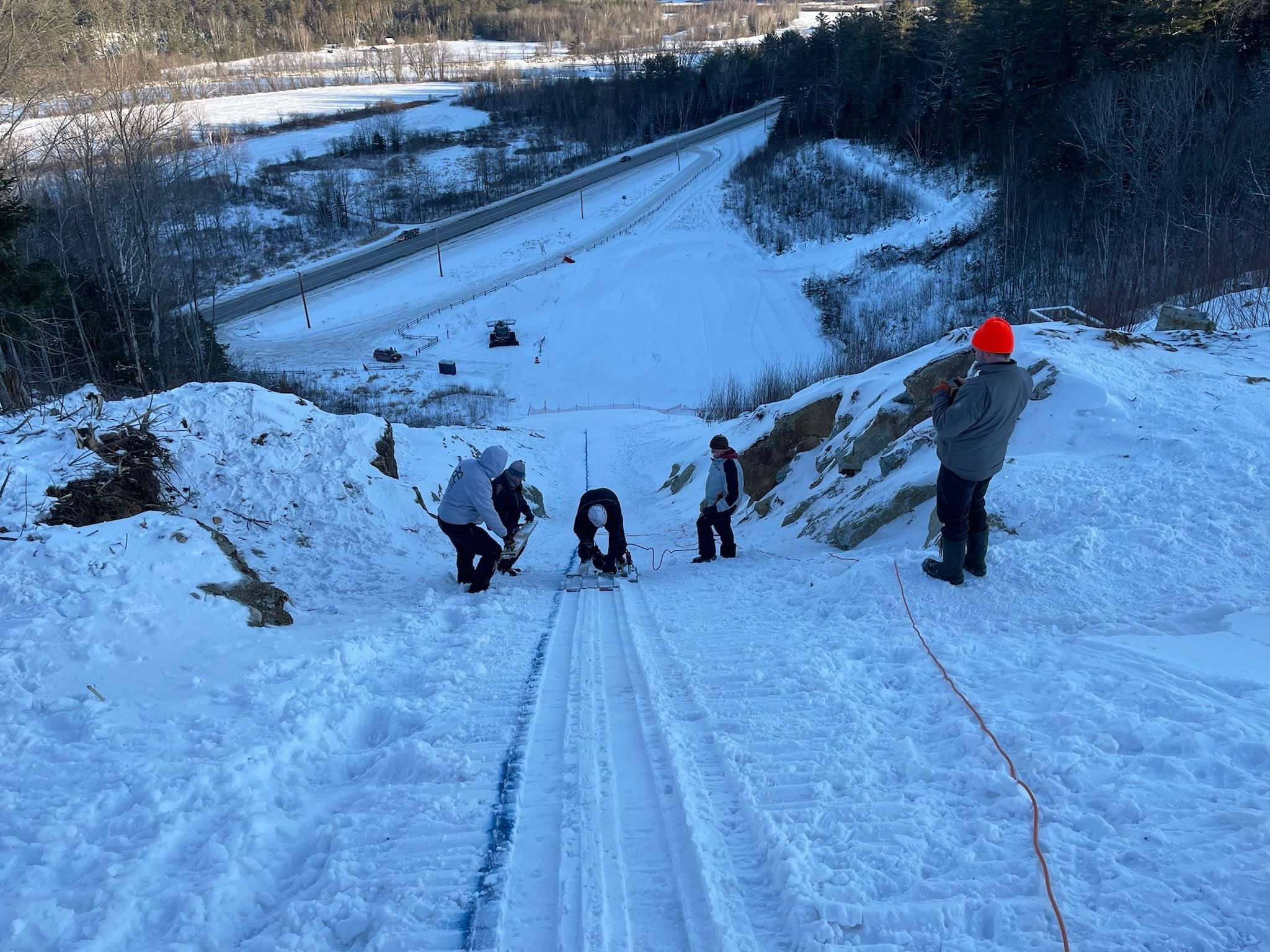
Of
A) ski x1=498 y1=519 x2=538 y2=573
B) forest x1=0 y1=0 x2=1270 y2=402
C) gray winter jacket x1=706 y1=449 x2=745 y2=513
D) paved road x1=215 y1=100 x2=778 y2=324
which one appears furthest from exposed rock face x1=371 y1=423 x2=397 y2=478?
paved road x1=215 y1=100 x2=778 y2=324

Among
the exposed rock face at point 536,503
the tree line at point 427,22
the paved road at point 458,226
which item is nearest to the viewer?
the exposed rock face at point 536,503

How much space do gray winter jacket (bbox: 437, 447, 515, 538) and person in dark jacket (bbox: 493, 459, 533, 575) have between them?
0.48 meters

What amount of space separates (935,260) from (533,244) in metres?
30.3

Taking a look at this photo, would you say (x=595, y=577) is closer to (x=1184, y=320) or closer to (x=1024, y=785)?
(x=1024, y=785)

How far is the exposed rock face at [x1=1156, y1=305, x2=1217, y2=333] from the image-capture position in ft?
35.5

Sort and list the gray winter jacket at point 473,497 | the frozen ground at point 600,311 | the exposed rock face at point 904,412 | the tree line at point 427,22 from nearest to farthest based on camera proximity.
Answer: the gray winter jacket at point 473,497
the exposed rock face at point 904,412
the frozen ground at point 600,311
the tree line at point 427,22

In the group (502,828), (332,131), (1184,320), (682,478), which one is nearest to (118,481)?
(502,828)

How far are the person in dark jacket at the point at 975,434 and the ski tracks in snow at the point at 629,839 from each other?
2.60 m

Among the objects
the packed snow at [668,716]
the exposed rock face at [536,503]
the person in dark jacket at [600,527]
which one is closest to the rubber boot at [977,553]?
the packed snow at [668,716]

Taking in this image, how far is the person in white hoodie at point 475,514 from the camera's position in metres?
7.46

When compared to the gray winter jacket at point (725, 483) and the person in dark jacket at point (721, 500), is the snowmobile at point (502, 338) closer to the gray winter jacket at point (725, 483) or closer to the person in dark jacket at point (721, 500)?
the person in dark jacket at point (721, 500)

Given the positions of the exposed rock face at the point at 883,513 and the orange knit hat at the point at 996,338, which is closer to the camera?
the orange knit hat at the point at 996,338

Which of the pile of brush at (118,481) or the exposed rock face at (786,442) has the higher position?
the pile of brush at (118,481)

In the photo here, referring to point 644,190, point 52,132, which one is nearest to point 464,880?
point 52,132
